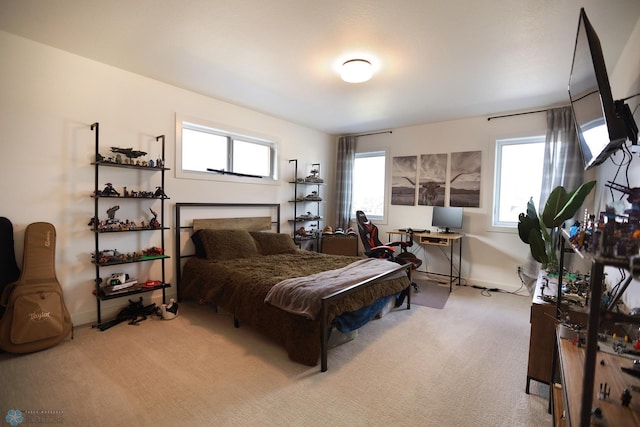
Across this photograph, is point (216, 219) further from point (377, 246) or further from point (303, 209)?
point (377, 246)

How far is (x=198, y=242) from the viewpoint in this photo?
12.2ft

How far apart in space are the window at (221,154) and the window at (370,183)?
188 centimetres

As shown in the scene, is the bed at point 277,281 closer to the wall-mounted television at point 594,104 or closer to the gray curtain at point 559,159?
the wall-mounted television at point 594,104

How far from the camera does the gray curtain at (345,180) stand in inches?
229

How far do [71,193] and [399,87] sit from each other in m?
3.72

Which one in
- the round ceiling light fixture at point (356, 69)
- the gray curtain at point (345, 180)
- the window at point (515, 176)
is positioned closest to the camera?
the round ceiling light fixture at point (356, 69)

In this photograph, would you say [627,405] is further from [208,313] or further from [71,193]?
[71,193]

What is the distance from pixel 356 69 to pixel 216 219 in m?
2.65

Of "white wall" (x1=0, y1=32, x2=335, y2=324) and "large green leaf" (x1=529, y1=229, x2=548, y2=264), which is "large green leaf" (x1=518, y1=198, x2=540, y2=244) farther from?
"white wall" (x1=0, y1=32, x2=335, y2=324)

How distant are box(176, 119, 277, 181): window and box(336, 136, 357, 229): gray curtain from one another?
1528 mm

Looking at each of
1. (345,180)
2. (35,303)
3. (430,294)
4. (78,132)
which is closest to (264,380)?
(35,303)

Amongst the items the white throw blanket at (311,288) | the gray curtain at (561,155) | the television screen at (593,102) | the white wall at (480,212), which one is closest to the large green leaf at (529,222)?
the gray curtain at (561,155)

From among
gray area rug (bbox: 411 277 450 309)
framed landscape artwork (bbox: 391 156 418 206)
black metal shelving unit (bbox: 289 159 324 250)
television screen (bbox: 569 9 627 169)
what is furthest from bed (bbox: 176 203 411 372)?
framed landscape artwork (bbox: 391 156 418 206)

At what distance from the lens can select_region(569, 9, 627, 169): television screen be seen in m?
1.46
